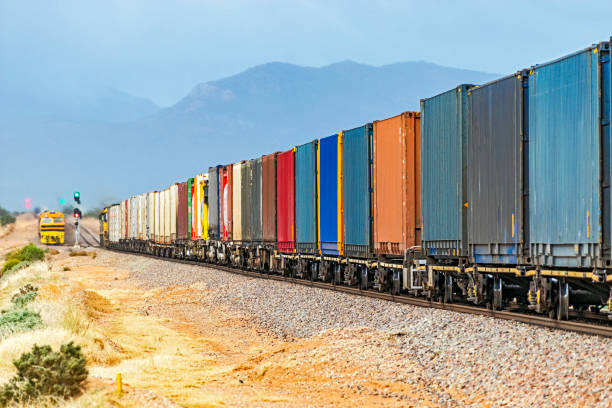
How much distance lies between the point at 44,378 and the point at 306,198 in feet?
54.9

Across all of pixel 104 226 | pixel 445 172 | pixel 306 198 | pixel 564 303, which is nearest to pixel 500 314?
pixel 564 303

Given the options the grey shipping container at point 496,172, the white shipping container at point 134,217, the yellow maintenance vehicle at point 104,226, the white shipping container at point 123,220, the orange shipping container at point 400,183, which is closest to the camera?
the grey shipping container at point 496,172

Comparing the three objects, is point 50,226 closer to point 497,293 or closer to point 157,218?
point 157,218

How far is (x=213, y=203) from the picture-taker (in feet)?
127

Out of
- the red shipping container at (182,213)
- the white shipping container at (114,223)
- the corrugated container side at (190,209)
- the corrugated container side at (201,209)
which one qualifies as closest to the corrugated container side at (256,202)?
the corrugated container side at (201,209)

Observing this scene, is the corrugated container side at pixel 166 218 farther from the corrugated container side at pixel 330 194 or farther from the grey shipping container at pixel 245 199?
the corrugated container side at pixel 330 194

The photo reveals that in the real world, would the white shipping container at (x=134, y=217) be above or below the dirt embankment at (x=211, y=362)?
above

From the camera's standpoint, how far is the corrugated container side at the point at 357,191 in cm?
2050

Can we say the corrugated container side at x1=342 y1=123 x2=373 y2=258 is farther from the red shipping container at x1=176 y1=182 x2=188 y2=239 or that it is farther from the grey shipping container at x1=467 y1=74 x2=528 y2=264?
the red shipping container at x1=176 y1=182 x2=188 y2=239

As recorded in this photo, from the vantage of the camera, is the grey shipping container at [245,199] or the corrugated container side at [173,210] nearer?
the grey shipping container at [245,199]

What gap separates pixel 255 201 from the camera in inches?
1234

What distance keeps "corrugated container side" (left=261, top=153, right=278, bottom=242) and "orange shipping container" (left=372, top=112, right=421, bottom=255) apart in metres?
10.00

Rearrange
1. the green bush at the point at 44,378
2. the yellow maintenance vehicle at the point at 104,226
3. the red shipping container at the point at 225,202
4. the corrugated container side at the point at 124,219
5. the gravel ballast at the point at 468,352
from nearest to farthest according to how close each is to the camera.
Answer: the green bush at the point at 44,378 → the gravel ballast at the point at 468,352 → the red shipping container at the point at 225,202 → the corrugated container side at the point at 124,219 → the yellow maintenance vehicle at the point at 104,226

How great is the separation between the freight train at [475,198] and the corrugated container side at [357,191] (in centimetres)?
5
